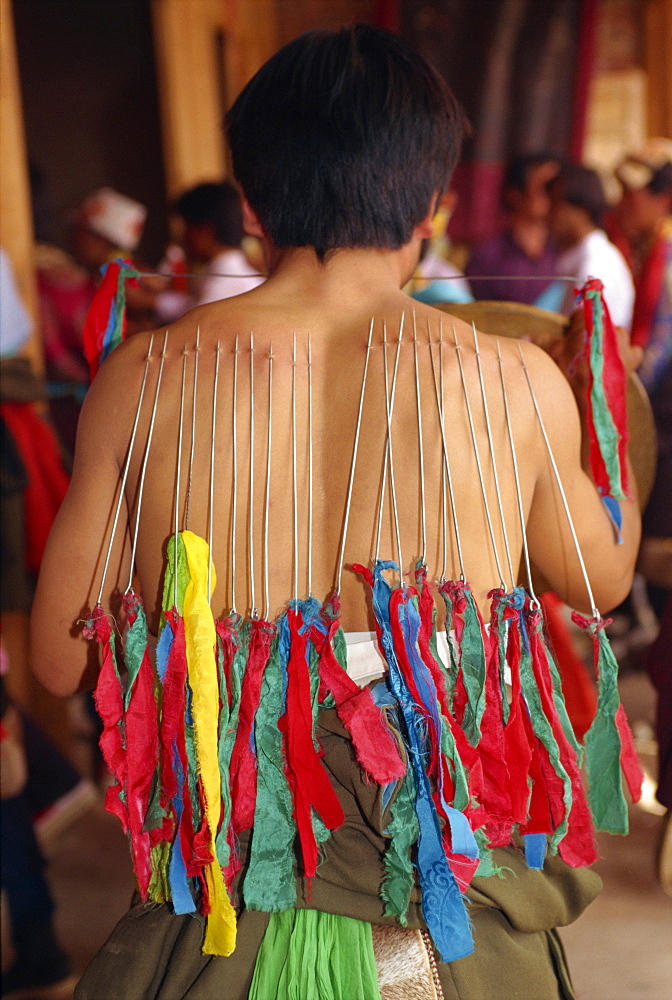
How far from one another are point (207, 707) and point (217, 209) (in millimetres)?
2520

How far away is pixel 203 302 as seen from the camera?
3053 millimetres

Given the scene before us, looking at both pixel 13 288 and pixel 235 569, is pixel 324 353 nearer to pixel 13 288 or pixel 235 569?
pixel 235 569

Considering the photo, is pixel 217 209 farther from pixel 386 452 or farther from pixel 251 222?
pixel 386 452

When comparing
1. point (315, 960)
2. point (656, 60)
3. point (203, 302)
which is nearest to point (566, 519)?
point (315, 960)

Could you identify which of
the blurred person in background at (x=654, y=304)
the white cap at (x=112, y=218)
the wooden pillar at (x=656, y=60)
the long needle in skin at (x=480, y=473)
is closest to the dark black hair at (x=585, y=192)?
the blurred person in background at (x=654, y=304)

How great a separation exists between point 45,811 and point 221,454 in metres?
1.60

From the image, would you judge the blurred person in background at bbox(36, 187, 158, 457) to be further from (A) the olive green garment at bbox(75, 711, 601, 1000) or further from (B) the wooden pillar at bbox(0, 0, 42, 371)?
(A) the olive green garment at bbox(75, 711, 601, 1000)

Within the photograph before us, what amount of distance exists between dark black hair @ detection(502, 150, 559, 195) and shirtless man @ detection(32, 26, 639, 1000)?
2.88m

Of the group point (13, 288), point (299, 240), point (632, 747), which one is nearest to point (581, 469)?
point (632, 747)

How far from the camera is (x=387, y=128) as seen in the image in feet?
3.28

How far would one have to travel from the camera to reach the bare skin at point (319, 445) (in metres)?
1.01

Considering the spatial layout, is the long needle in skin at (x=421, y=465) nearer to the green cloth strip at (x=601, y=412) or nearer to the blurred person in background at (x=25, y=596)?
the green cloth strip at (x=601, y=412)

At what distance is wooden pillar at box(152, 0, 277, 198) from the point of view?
4.52m

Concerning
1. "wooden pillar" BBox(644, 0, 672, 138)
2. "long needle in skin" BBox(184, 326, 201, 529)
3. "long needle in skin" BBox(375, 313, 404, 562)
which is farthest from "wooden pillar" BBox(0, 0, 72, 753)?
"wooden pillar" BBox(644, 0, 672, 138)
